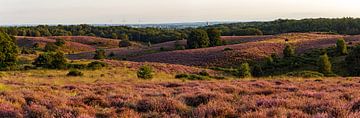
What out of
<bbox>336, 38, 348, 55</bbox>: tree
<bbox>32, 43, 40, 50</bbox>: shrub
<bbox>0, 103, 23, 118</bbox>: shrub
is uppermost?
<bbox>0, 103, 23, 118</bbox>: shrub

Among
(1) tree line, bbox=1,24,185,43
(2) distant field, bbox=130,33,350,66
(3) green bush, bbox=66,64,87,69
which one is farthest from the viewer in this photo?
(1) tree line, bbox=1,24,185,43

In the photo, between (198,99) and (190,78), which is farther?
(190,78)

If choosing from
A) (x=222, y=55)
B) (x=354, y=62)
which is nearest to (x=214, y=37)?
(x=222, y=55)

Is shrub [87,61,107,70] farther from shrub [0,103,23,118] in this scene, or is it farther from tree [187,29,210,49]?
tree [187,29,210,49]

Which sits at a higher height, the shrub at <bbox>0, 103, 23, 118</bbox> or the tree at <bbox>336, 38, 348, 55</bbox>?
Result: the shrub at <bbox>0, 103, 23, 118</bbox>

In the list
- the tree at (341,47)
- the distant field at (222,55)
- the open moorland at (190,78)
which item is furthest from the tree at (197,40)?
the tree at (341,47)

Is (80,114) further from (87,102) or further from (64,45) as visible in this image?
(64,45)

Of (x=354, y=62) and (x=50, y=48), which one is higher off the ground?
(x=354, y=62)

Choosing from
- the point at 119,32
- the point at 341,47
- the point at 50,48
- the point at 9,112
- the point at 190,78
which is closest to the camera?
the point at 9,112

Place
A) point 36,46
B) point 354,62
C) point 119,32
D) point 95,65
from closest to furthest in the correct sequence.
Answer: point 95,65 < point 354,62 < point 36,46 < point 119,32

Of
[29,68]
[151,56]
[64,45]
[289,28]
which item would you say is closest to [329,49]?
[151,56]

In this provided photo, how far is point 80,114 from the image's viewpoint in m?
8.18

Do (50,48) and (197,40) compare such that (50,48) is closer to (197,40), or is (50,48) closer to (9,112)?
(197,40)

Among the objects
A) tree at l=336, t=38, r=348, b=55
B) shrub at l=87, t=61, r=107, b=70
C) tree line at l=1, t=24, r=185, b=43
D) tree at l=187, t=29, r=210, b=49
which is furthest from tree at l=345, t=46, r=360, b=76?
tree line at l=1, t=24, r=185, b=43
